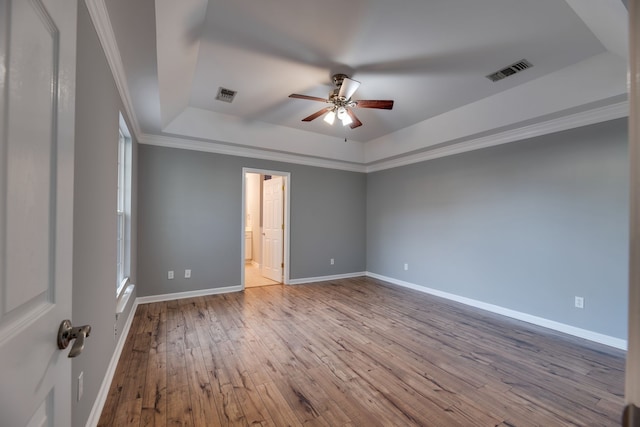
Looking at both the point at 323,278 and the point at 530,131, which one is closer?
the point at 530,131

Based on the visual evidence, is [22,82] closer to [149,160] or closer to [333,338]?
[333,338]

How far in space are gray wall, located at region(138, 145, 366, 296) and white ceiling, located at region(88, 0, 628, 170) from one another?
0.49 metres

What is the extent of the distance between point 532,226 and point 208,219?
4623 millimetres

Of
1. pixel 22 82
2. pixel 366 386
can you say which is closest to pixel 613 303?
pixel 366 386

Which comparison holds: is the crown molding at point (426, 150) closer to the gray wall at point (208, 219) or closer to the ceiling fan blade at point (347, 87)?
the gray wall at point (208, 219)

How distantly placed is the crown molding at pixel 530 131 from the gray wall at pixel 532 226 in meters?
0.08

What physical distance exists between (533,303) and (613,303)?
0.71 metres

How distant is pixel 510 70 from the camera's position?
285cm

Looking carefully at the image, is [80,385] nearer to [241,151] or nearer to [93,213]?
[93,213]

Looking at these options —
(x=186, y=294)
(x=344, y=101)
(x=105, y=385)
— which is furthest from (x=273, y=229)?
(x=105, y=385)

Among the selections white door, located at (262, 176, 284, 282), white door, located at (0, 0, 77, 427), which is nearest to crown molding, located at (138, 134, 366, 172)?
white door, located at (262, 176, 284, 282)

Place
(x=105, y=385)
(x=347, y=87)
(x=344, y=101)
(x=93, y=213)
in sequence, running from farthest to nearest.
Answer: (x=344, y=101) < (x=347, y=87) < (x=105, y=385) < (x=93, y=213)

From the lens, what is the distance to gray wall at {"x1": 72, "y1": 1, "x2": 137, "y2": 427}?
135 cm

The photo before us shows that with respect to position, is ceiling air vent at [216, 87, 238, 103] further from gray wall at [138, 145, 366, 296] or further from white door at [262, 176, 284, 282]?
white door at [262, 176, 284, 282]
